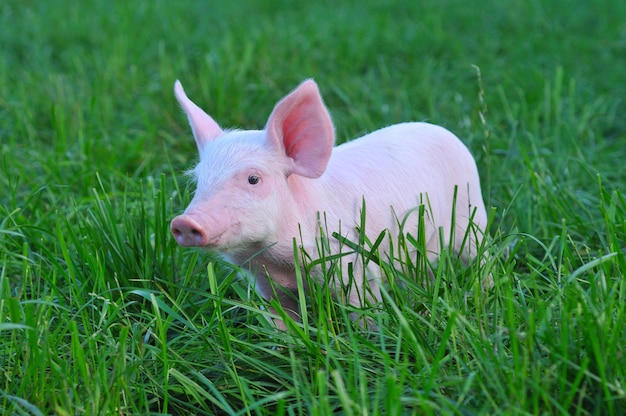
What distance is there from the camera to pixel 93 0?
26.0ft

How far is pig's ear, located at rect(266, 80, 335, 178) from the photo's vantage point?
245 centimetres

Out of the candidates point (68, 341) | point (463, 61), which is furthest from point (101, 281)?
point (463, 61)

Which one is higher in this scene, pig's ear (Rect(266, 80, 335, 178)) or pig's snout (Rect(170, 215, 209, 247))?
pig's ear (Rect(266, 80, 335, 178))

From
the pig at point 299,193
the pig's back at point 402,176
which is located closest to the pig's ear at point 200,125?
the pig at point 299,193

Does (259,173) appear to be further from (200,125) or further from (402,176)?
(402,176)

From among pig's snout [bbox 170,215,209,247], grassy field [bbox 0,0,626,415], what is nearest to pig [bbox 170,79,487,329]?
pig's snout [bbox 170,215,209,247]

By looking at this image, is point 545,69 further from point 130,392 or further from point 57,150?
point 130,392

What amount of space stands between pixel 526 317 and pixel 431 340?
25 cm

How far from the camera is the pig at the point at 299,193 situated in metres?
2.34

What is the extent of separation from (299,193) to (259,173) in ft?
0.51

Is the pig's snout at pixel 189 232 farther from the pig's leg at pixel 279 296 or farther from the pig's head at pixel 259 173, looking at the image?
the pig's leg at pixel 279 296

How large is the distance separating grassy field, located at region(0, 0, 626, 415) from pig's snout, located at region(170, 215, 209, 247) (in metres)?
0.15

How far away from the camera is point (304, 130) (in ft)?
8.20

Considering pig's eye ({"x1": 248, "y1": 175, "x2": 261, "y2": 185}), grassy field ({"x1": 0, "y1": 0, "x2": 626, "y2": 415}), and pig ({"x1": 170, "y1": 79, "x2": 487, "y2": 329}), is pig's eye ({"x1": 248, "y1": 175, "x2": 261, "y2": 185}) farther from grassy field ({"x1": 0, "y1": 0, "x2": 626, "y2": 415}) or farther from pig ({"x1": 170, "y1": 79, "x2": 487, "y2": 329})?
grassy field ({"x1": 0, "y1": 0, "x2": 626, "y2": 415})
